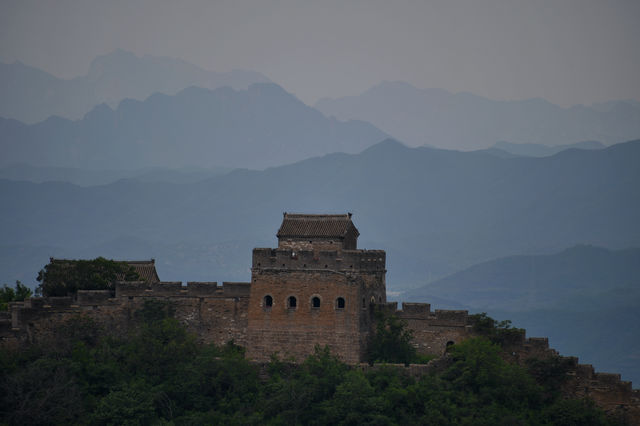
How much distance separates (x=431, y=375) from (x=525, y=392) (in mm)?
4728

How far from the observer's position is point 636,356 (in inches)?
5217

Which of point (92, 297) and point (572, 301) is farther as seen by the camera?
point (572, 301)

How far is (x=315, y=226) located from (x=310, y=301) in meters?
6.02

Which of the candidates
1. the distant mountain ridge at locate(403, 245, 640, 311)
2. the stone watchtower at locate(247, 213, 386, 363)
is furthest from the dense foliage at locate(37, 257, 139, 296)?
the distant mountain ridge at locate(403, 245, 640, 311)

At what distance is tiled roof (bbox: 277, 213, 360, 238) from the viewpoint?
53844mm

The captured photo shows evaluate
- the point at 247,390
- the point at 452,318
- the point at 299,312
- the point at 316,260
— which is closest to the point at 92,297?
the point at 247,390

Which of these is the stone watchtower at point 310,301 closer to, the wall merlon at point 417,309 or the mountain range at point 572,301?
the wall merlon at point 417,309

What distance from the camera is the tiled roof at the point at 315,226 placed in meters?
53.8

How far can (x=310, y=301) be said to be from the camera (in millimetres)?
49750

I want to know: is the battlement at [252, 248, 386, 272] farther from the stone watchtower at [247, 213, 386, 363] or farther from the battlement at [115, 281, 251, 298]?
the battlement at [115, 281, 251, 298]

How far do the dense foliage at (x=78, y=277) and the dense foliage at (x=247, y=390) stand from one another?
4.09 meters

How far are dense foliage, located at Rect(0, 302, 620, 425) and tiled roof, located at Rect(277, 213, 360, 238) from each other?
7467mm

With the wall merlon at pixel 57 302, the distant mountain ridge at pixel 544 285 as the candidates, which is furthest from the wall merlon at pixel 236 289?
the distant mountain ridge at pixel 544 285

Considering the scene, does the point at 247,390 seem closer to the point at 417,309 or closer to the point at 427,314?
the point at 417,309
